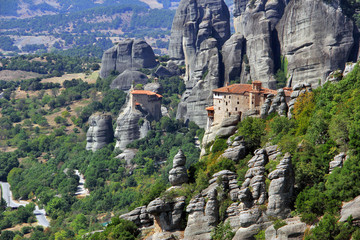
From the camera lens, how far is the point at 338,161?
3784 cm

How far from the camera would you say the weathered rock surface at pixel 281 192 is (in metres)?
37.3

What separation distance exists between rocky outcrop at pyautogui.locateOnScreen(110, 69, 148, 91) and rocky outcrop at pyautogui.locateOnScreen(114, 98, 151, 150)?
2133 centimetres

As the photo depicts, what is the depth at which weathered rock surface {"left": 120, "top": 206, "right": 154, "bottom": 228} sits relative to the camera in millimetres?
46094

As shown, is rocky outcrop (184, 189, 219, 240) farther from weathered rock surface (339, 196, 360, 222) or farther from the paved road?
the paved road

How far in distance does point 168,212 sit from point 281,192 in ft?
31.0

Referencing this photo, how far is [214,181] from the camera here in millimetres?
43188

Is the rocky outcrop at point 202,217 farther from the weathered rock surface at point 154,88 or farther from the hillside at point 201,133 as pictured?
the weathered rock surface at point 154,88

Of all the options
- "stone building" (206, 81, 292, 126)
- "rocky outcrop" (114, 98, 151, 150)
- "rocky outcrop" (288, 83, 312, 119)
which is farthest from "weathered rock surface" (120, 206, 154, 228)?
"rocky outcrop" (114, 98, 151, 150)

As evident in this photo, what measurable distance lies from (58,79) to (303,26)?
8665 centimetres

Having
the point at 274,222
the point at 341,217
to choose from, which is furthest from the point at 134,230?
the point at 341,217

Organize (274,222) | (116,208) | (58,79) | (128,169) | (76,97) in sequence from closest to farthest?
1. (274,222)
2. (116,208)
3. (128,169)
4. (76,97)
5. (58,79)

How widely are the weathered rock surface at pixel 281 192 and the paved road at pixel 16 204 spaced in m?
54.9

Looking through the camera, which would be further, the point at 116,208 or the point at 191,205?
the point at 116,208

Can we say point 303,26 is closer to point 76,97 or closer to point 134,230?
→ point 134,230
